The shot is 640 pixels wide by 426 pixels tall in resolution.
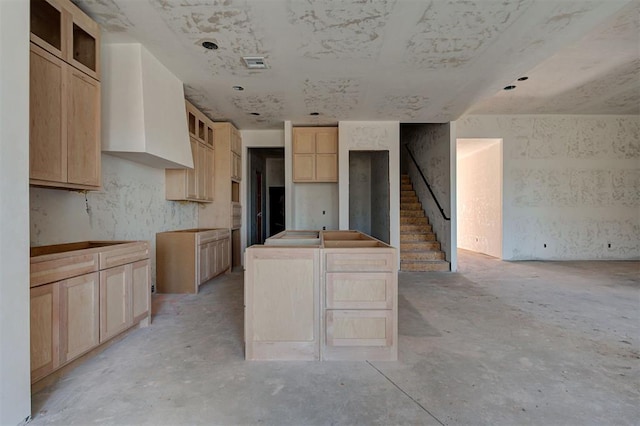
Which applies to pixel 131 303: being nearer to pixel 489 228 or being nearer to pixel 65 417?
pixel 65 417

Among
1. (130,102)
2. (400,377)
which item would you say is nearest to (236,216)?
(130,102)

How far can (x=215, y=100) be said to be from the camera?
15.4 ft

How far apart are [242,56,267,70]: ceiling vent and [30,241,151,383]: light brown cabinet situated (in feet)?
7.45

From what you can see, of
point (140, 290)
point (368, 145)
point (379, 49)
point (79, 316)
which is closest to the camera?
point (79, 316)

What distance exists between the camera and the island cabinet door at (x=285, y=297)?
228 centimetres

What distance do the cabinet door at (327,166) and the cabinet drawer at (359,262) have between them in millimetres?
3945

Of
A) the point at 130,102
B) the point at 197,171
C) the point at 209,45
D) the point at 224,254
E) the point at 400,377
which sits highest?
the point at 209,45

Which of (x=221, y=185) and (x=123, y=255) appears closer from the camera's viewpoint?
(x=123, y=255)

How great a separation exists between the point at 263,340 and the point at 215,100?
12.6ft

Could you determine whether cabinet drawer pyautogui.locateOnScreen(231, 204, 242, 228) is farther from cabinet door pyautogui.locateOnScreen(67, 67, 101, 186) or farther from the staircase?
the staircase

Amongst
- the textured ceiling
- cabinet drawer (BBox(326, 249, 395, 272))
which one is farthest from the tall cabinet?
cabinet drawer (BBox(326, 249, 395, 272))

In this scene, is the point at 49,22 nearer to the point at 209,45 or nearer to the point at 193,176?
the point at 209,45

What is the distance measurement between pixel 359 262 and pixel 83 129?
100 inches

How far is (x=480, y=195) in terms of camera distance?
7.80m
